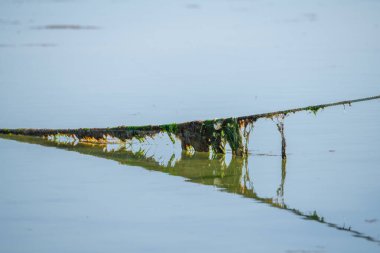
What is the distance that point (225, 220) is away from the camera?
1304cm

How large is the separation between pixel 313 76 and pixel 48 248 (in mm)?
20815

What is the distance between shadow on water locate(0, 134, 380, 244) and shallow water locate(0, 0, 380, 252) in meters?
0.04

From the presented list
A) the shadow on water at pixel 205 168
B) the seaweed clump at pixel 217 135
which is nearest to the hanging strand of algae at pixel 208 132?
the seaweed clump at pixel 217 135

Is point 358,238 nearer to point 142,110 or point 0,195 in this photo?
point 0,195

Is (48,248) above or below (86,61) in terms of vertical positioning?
below

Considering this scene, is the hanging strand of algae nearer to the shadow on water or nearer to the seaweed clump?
the seaweed clump

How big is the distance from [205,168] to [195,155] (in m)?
1.02

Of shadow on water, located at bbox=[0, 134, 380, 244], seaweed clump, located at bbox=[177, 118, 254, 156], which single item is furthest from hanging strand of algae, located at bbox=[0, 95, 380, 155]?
shadow on water, located at bbox=[0, 134, 380, 244]

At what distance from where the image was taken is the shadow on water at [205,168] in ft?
47.4

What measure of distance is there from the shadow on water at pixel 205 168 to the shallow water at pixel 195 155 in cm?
4

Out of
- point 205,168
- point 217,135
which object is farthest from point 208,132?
point 205,168

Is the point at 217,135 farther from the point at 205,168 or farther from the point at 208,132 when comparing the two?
the point at 205,168

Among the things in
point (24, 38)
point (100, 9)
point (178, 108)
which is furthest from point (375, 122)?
point (100, 9)

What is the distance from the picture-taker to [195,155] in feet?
58.2
